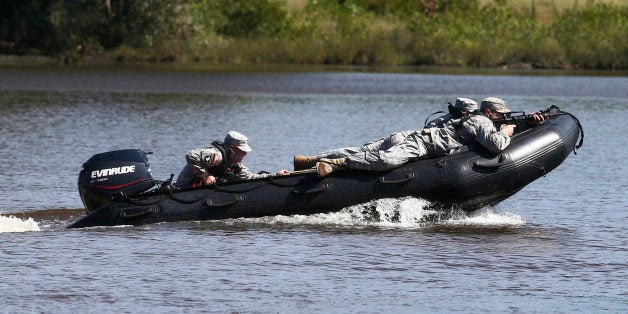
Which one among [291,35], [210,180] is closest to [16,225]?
[210,180]

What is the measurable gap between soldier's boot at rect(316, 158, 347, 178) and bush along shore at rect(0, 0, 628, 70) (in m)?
29.2

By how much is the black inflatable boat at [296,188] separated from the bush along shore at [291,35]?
95.5 feet

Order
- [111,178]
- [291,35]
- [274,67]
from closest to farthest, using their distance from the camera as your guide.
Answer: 1. [111,178]
2. [274,67]
3. [291,35]

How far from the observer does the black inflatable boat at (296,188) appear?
11.8m

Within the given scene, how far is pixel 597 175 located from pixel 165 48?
26.9 m

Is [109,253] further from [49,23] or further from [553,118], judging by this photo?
[49,23]

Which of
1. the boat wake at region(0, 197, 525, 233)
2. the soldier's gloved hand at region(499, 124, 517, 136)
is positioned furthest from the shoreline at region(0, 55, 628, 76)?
the boat wake at region(0, 197, 525, 233)

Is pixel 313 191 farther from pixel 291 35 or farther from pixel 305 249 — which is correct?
pixel 291 35

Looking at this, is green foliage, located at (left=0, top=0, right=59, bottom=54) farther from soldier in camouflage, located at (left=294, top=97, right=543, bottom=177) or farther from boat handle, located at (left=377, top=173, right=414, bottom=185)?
boat handle, located at (left=377, top=173, right=414, bottom=185)

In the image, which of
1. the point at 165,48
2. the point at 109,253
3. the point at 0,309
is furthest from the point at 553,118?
the point at 165,48

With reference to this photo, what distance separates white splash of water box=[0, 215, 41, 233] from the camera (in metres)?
11.7

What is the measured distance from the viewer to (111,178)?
38.6 feet

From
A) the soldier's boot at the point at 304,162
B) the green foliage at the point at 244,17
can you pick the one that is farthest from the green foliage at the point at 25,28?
the soldier's boot at the point at 304,162

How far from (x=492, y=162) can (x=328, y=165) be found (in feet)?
5.35
